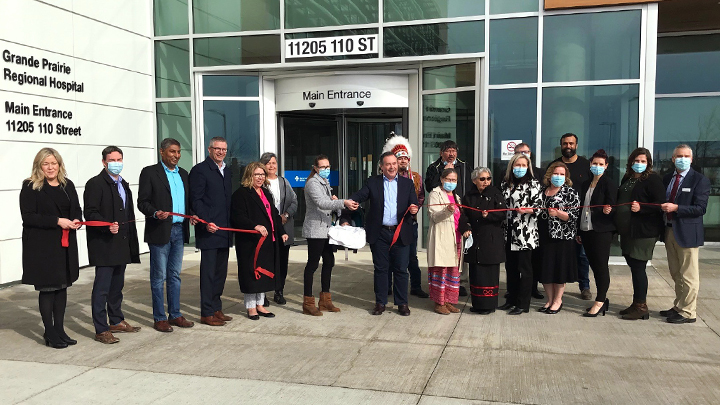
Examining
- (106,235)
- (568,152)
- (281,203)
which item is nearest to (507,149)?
(568,152)

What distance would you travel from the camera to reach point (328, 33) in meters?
10.3

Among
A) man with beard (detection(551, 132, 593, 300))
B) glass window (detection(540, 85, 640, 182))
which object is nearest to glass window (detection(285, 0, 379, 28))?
glass window (detection(540, 85, 640, 182))

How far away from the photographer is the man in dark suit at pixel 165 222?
17.5 ft

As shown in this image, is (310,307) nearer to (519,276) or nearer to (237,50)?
(519,276)

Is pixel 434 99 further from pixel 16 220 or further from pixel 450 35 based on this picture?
pixel 16 220

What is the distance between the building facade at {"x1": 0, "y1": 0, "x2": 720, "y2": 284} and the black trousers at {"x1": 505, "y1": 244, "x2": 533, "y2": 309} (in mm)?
3722

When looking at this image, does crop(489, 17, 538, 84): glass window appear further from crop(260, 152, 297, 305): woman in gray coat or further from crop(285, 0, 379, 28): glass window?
crop(260, 152, 297, 305): woman in gray coat

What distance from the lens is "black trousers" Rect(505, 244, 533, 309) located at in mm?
6016

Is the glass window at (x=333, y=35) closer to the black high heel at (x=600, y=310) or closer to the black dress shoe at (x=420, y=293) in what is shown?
the black dress shoe at (x=420, y=293)

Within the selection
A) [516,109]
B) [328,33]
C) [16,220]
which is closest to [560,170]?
[516,109]

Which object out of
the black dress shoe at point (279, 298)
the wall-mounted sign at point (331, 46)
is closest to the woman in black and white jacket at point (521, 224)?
the black dress shoe at point (279, 298)

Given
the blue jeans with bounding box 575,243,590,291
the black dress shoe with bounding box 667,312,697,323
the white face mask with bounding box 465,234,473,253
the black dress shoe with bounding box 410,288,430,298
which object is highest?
the white face mask with bounding box 465,234,473,253

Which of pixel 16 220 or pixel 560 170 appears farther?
pixel 16 220

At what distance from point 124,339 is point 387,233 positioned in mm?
2689
